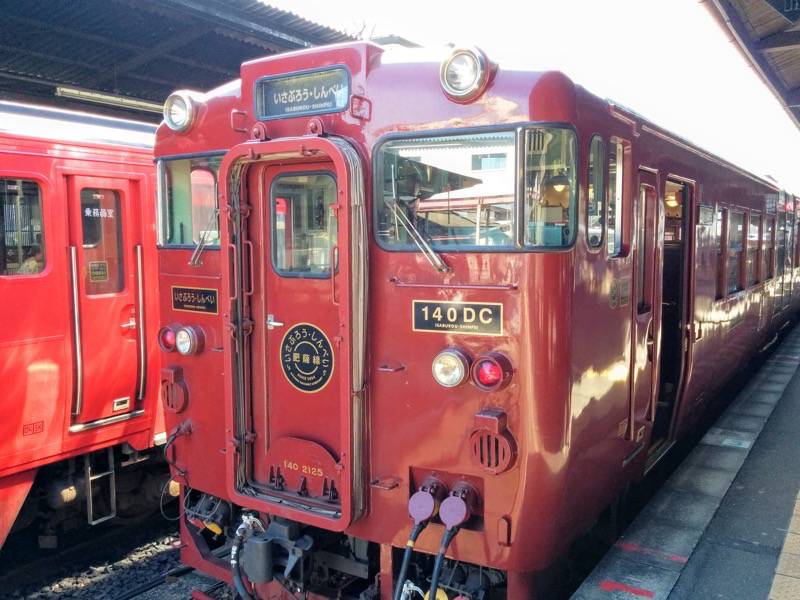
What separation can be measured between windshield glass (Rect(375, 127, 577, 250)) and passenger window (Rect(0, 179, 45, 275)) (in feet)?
9.56

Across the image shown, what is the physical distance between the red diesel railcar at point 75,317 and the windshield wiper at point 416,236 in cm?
295

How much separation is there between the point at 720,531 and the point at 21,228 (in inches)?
198

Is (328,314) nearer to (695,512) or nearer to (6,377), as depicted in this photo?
(6,377)

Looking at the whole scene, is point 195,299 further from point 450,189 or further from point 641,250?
point 641,250

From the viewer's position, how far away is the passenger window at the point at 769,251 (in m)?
9.29

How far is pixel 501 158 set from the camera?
124 inches

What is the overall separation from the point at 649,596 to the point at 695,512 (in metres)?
1.32

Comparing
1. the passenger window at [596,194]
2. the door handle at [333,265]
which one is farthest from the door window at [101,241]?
the passenger window at [596,194]

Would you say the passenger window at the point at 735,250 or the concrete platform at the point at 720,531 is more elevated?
the passenger window at the point at 735,250

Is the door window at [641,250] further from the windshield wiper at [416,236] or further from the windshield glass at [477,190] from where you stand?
the windshield wiper at [416,236]

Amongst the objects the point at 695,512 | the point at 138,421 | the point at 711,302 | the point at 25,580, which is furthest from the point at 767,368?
the point at 25,580

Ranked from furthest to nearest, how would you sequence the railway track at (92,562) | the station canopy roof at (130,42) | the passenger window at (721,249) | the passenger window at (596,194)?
the station canopy roof at (130,42) → the passenger window at (721,249) → the railway track at (92,562) → the passenger window at (596,194)

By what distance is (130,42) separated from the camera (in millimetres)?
7758

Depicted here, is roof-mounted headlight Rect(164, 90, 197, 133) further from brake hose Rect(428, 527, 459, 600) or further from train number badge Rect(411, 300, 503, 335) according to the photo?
brake hose Rect(428, 527, 459, 600)
